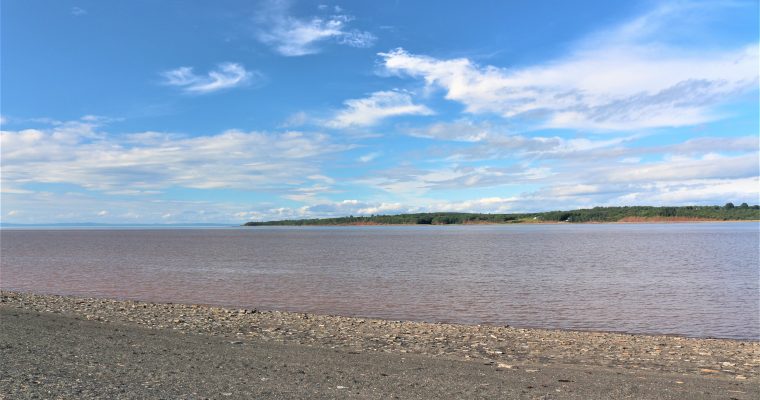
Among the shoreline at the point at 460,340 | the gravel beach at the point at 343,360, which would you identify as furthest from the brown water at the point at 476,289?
the gravel beach at the point at 343,360

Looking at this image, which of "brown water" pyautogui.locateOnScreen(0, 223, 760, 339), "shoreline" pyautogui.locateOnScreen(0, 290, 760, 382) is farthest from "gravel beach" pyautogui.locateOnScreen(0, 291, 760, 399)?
"brown water" pyautogui.locateOnScreen(0, 223, 760, 339)

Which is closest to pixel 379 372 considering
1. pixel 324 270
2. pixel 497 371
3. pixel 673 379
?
pixel 497 371

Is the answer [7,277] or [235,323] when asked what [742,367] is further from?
[7,277]

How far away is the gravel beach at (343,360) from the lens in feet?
31.2

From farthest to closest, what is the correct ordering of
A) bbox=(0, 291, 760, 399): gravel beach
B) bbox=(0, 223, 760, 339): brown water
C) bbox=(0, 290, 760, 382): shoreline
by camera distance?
1. bbox=(0, 223, 760, 339): brown water
2. bbox=(0, 290, 760, 382): shoreline
3. bbox=(0, 291, 760, 399): gravel beach

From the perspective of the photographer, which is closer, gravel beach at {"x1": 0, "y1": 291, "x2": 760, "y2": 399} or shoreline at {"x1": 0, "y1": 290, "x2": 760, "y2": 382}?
gravel beach at {"x1": 0, "y1": 291, "x2": 760, "y2": 399}

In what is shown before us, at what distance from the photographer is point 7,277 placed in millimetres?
38438

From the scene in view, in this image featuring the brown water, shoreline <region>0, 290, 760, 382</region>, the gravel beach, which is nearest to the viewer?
the gravel beach

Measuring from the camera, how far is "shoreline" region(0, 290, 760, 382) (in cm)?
1280

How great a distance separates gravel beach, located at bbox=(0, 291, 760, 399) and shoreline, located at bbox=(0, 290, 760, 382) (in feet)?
0.15

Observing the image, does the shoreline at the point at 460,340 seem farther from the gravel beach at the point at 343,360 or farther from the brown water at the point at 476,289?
the brown water at the point at 476,289

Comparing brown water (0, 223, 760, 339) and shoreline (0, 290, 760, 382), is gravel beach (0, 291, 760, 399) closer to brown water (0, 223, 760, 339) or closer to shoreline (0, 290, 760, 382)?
shoreline (0, 290, 760, 382)

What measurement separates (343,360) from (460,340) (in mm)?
4573

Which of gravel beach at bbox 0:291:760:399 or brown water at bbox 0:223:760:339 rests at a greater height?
gravel beach at bbox 0:291:760:399
